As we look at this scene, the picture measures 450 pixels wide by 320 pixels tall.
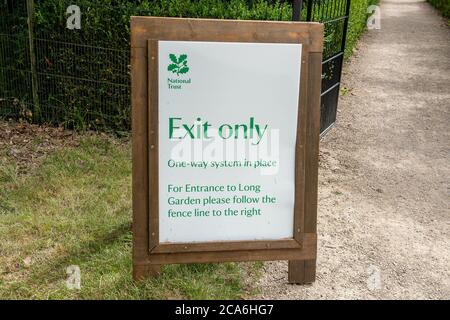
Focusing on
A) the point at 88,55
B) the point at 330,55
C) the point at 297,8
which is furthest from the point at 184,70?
the point at 330,55

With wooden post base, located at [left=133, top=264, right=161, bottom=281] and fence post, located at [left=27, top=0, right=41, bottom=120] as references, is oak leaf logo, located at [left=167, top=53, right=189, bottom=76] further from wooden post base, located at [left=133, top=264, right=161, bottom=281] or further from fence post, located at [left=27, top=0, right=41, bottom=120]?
fence post, located at [left=27, top=0, right=41, bottom=120]

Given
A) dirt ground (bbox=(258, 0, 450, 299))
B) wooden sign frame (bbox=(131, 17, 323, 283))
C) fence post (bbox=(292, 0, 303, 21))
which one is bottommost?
dirt ground (bbox=(258, 0, 450, 299))

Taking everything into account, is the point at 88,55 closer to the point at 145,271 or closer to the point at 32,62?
the point at 32,62

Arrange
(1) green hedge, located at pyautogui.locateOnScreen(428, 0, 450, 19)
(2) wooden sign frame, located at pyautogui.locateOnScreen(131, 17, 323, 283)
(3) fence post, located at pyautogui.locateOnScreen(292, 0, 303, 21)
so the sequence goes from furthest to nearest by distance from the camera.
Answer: (1) green hedge, located at pyautogui.locateOnScreen(428, 0, 450, 19)
(3) fence post, located at pyautogui.locateOnScreen(292, 0, 303, 21)
(2) wooden sign frame, located at pyautogui.locateOnScreen(131, 17, 323, 283)

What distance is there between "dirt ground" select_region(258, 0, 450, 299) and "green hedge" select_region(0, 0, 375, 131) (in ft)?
4.30

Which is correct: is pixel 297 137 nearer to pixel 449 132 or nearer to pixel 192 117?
pixel 192 117

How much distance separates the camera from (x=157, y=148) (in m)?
3.10

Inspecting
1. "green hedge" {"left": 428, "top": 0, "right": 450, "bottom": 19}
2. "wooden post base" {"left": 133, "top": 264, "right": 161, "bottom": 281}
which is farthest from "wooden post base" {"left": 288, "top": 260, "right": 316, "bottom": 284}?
"green hedge" {"left": 428, "top": 0, "right": 450, "bottom": 19}

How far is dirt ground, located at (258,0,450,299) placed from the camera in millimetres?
3543

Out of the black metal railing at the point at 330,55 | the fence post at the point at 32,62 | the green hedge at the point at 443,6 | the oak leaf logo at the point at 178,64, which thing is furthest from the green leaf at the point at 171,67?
the green hedge at the point at 443,6

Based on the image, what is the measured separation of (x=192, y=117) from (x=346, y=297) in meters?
1.42

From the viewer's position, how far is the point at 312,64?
3.18 m

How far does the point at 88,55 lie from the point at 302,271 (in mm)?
3956
